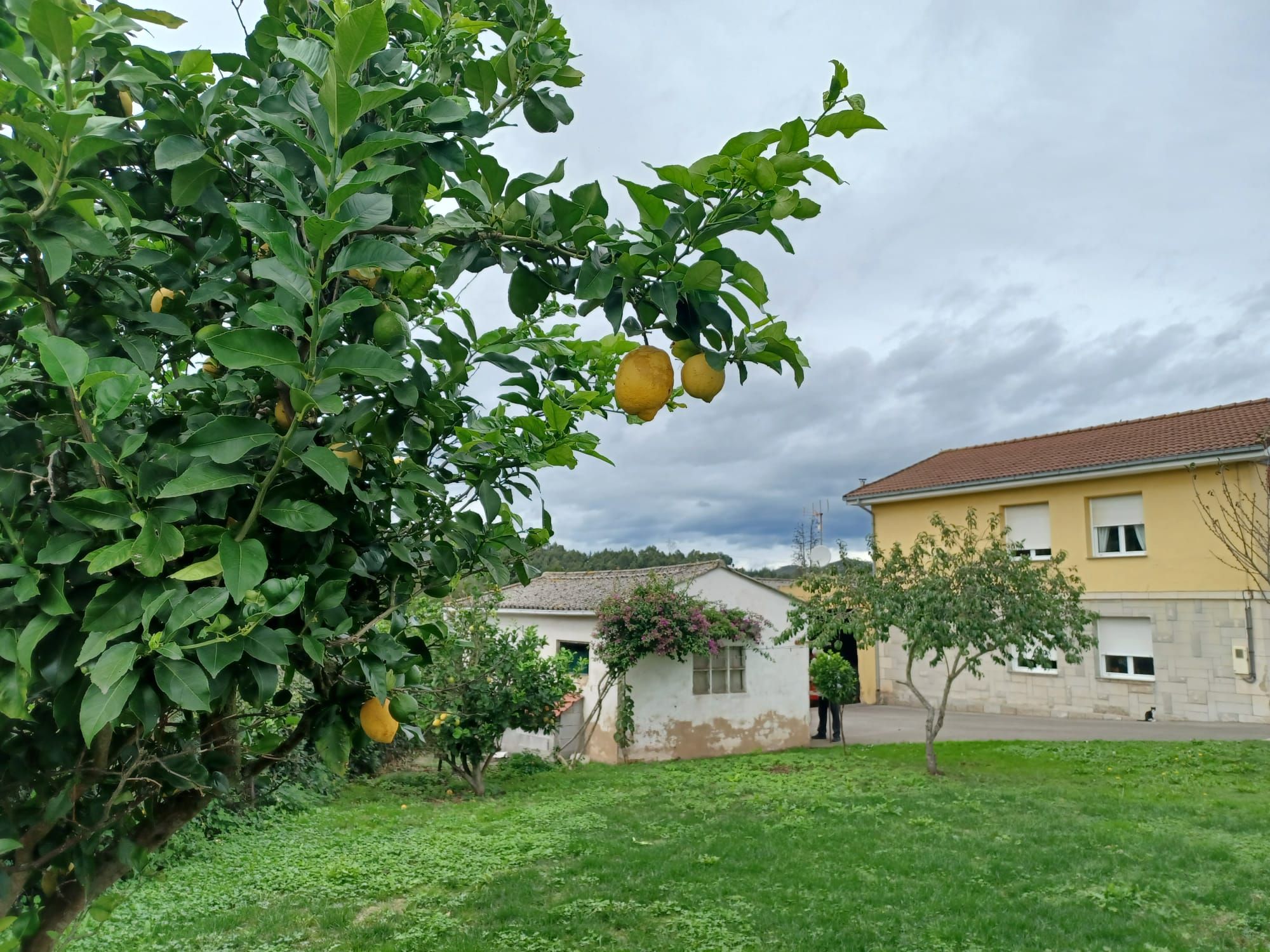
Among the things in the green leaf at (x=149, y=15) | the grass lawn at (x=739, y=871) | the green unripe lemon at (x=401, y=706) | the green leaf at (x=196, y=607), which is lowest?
the grass lawn at (x=739, y=871)

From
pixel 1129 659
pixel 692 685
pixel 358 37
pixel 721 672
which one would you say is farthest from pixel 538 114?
pixel 1129 659

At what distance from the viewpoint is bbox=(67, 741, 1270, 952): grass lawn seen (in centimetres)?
538

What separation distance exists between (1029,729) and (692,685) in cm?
734

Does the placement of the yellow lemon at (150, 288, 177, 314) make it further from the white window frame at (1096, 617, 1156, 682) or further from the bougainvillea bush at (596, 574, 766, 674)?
the white window frame at (1096, 617, 1156, 682)

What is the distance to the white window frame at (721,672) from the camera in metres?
13.9

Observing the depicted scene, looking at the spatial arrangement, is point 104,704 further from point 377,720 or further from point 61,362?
point 377,720

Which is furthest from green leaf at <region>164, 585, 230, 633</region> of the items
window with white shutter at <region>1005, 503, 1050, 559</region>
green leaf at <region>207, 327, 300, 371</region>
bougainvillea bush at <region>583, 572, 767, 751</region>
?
window with white shutter at <region>1005, 503, 1050, 559</region>

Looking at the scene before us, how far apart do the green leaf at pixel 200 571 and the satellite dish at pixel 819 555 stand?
13.8 m

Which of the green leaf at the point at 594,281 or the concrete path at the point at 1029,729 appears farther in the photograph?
the concrete path at the point at 1029,729

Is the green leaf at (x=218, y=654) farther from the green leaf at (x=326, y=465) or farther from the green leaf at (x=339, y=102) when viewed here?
the green leaf at (x=339, y=102)

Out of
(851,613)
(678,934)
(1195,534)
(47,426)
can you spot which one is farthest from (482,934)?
(1195,534)

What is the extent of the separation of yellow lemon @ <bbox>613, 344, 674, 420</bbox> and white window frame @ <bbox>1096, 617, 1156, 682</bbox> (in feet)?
60.4

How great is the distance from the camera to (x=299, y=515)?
1.20 meters

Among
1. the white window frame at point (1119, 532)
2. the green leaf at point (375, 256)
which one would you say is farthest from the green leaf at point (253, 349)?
the white window frame at point (1119, 532)
